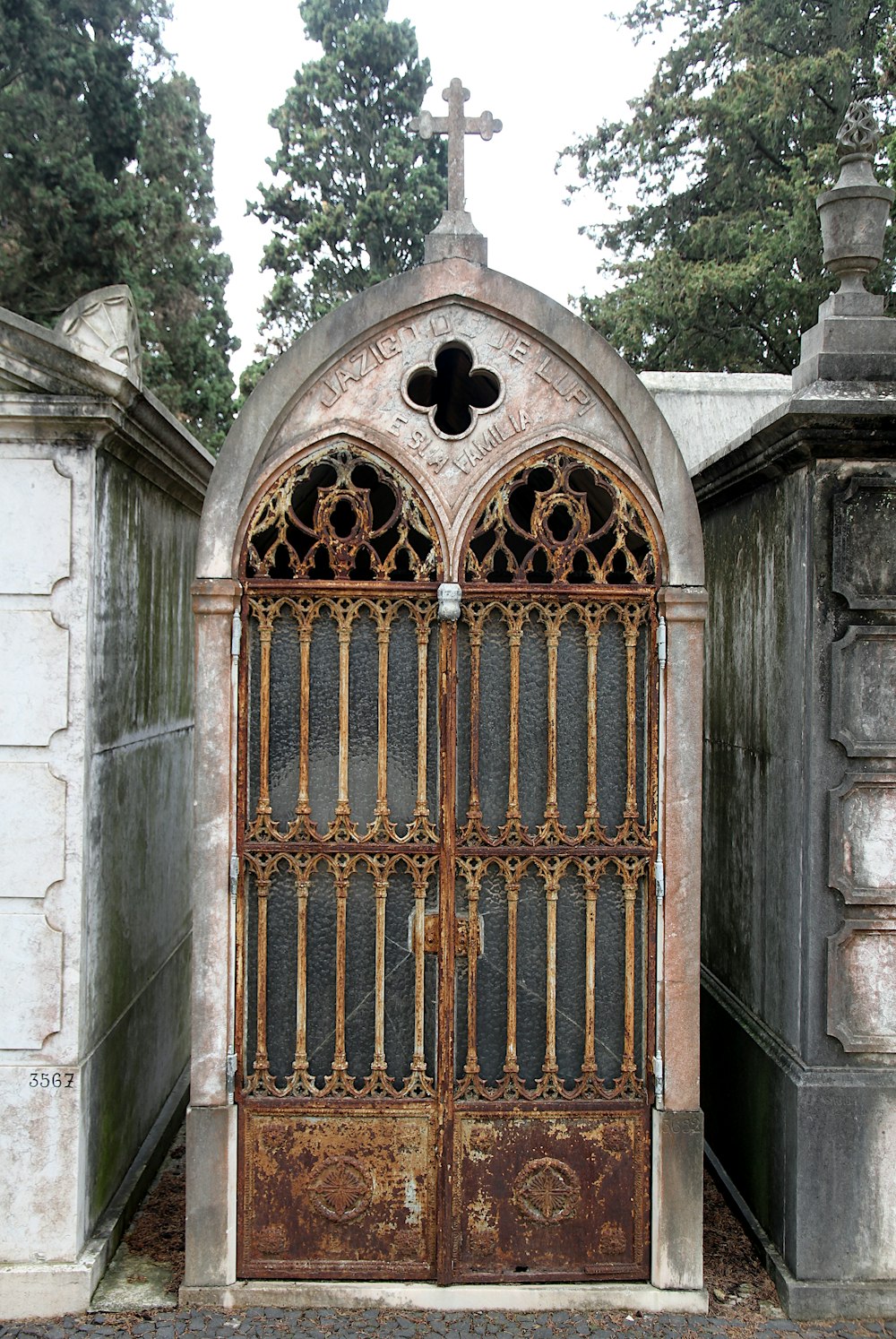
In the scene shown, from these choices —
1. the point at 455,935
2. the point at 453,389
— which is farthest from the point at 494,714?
the point at 453,389

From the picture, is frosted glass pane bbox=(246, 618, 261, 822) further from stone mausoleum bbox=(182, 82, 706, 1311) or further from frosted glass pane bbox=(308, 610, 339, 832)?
frosted glass pane bbox=(308, 610, 339, 832)

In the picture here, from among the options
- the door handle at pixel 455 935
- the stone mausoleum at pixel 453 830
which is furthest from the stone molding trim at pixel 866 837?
the door handle at pixel 455 935

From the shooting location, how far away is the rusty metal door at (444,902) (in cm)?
434

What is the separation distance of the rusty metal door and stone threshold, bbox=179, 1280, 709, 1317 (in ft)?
0.20

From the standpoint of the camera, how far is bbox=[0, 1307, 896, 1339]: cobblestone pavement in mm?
4047

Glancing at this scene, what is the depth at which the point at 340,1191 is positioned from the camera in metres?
4.34

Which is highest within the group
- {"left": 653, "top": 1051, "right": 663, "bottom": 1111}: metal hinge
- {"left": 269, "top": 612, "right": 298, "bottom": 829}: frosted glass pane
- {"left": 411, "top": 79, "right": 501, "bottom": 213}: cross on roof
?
{"left": 411, "top": 79, "right": 501, "bottom": 213}: cross on roof

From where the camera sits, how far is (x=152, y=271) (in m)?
19.2

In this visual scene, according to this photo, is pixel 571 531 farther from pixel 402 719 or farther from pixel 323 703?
pixel 323 703

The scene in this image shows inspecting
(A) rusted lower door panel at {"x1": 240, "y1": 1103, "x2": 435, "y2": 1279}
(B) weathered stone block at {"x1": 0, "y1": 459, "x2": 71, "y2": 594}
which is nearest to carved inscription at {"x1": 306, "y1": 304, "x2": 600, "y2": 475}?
(B) weathered stone block at {"x1": 0, "y1": 459, "x2": 71, "y2": 594}

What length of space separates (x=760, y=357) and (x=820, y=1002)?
48.6 ft

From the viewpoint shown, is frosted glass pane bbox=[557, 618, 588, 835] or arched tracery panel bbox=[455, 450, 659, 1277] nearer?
arched tracery panel bbox=[455, 450, 659, 1277]

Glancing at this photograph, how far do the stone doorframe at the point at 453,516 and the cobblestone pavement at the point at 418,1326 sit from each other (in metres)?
0.14

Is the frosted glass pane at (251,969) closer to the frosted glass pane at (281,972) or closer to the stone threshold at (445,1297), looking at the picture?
the frosted glass pane at (281,972)
